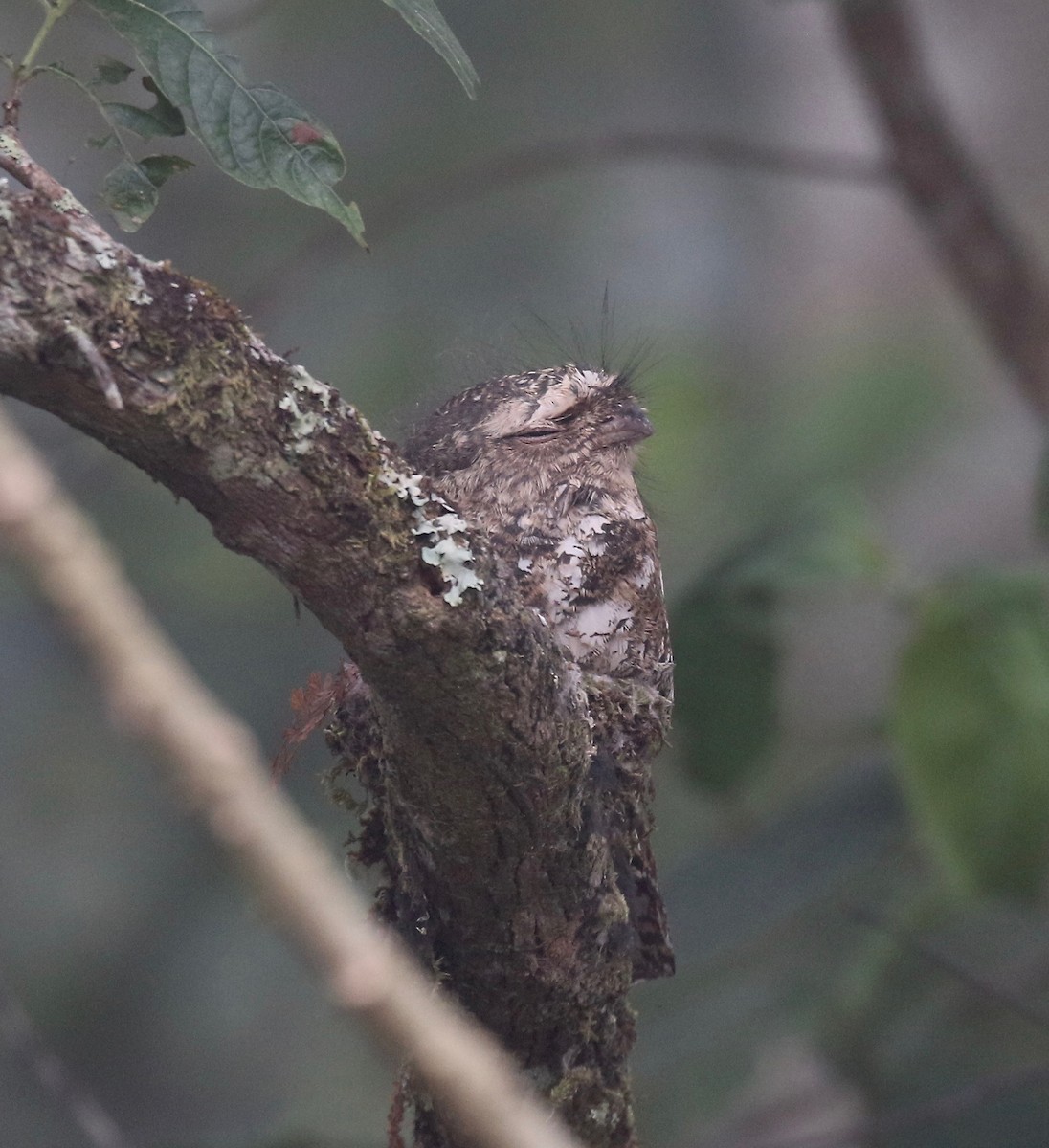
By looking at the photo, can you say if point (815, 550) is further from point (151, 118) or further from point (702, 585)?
point (151, 118)

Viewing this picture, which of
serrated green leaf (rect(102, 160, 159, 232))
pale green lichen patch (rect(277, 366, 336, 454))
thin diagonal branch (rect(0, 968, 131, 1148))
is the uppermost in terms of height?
serrated green leaf (rect(102, 160, 159, 232))

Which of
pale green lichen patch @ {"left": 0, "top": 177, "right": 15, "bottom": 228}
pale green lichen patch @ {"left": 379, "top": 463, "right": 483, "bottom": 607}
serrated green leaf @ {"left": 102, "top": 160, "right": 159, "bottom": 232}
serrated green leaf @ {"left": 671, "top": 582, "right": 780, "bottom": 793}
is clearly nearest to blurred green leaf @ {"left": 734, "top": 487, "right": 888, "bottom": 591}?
serrated green leaf @ {"left": 671, "top": 582, "right": 780, "bottom": 793}

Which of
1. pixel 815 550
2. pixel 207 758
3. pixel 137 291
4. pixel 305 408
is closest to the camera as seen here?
pixel 207 758

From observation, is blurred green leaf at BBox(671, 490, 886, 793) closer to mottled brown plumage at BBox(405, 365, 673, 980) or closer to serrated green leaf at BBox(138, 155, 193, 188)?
mottled brown plumage at BBox(405, 365, 673, 980)

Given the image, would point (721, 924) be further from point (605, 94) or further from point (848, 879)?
point (605, 94)

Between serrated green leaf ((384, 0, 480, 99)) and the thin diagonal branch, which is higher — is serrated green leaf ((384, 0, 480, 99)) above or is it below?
above

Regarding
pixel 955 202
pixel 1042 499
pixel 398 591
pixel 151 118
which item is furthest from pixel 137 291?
pixel 955 202

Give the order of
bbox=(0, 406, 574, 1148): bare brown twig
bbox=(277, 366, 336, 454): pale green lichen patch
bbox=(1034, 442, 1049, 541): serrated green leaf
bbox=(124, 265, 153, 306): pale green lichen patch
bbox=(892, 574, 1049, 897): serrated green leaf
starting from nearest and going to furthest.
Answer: bbox=(0, 406, 574, 1148): bare brown twig < bbox=(124, 265, 153, 306): pale green lichen patch < bbox=(277, 366, 336, 454): pale green lichen patch < bbox=(892, 574, 1049, 897): serrated green leaf < bbox=(1034, 442, 1049, 541): serrated green leaf
